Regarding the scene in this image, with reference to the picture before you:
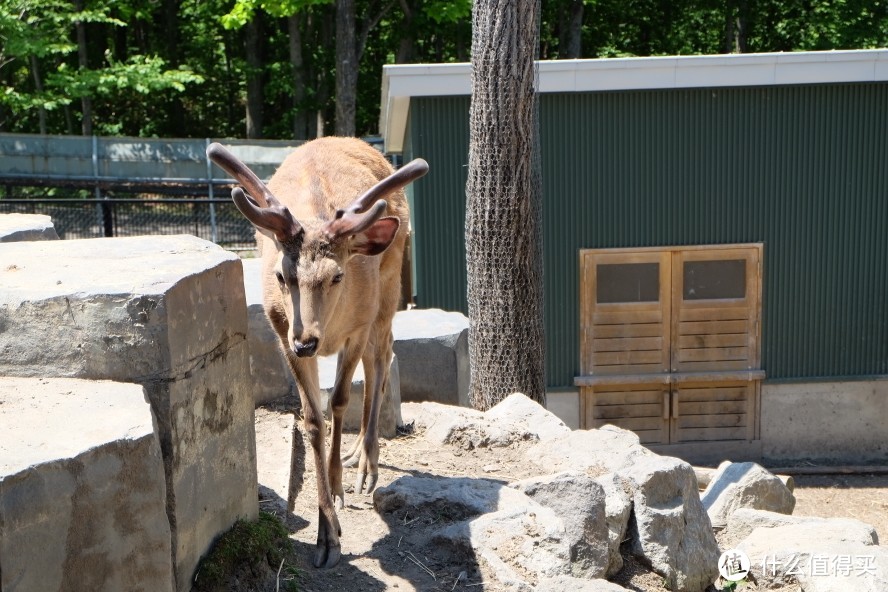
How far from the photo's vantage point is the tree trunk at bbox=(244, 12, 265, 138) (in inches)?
1183

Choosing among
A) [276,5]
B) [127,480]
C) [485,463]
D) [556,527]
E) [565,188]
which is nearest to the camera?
[127,480]

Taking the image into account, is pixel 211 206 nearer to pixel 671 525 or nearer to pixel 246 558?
pixel 671 525

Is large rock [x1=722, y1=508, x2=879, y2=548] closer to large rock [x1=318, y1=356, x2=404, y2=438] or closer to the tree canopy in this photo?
large rock [x1=318, y1=356, x2=404, y2=438]

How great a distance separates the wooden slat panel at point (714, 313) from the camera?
522 inches

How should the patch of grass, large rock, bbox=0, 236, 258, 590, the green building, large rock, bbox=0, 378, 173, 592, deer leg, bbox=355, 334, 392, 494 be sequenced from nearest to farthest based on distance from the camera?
large rock, bbox=0, 378, 173, 592 → large rock, bbox=0, 236, 258, 590 → the patch of grass → deer leg, bbox=355, 334, 392, 494 → the green building

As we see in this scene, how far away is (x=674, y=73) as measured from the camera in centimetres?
1273

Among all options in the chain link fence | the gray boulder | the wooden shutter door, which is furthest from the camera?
the chain link fence

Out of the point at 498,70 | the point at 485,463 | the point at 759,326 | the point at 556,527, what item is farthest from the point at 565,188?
the point at 556,527

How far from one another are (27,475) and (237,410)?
5.12 ft

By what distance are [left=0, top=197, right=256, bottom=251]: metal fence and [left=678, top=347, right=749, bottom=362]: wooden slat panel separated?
313 inches

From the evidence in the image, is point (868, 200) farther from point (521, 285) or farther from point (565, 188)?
point (521, 285)

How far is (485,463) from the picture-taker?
6801 mm

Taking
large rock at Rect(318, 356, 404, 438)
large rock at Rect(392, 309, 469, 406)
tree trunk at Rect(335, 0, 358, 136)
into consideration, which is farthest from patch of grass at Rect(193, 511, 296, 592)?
tree trunk at Rect(335, 0, 358, 136)

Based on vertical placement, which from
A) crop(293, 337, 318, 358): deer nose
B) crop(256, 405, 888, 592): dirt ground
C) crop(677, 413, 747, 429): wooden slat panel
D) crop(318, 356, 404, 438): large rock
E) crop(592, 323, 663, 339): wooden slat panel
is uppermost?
crop(293, 337, 318, 358): deer nose
